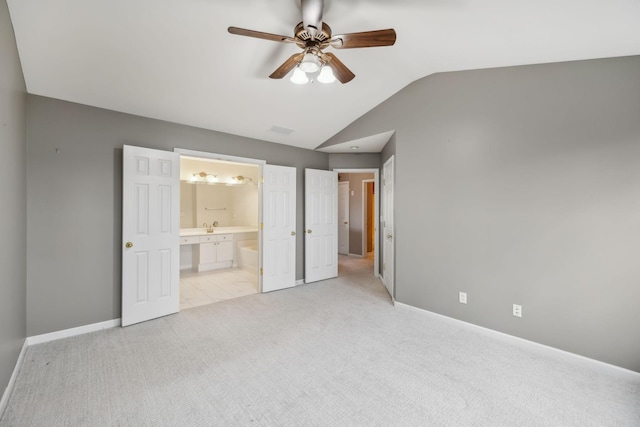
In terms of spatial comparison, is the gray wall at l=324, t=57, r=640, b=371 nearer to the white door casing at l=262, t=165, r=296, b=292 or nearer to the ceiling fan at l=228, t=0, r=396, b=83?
the ceiling fan at l=228, t=0, r=396, b=83

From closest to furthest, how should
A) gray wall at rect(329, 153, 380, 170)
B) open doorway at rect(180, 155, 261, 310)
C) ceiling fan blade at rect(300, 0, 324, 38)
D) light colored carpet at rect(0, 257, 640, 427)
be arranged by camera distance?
light colored carpet at rect(0, 257, 640, 427)
ceiling fan blade at rect(300, 0, 324, 38)
gray wall at rect(329, 153, 380, 170)
open doorway at rect(180, 155, 261, 310)

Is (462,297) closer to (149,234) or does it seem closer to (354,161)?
(354,161)

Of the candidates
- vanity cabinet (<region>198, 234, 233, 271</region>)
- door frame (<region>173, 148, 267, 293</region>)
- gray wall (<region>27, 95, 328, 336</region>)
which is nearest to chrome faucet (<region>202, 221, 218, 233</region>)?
vanity cabinet (<region>198, 234, 233, 271</region>)

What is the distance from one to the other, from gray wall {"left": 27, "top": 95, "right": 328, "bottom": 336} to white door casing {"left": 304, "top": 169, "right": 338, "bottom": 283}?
2.49 metres

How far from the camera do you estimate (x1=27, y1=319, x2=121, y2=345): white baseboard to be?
2.61 metres

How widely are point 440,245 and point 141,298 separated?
3.64 metres

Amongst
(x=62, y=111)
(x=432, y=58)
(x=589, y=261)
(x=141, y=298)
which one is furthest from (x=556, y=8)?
(x=141, y=298)

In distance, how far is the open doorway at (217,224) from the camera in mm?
5340

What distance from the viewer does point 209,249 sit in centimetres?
567

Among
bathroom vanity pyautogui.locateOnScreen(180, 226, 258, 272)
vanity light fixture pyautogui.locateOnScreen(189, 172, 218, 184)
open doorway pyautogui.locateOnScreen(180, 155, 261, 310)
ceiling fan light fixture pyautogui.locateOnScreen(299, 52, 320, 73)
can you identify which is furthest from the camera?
vanity light fixture pyautogui.locateOnScreen(189, 172, 218, 184)

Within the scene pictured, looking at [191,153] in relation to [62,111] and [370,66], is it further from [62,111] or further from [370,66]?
[370,66]

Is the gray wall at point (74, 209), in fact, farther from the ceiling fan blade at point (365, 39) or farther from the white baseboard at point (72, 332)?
the ceiling fan blade at point (365, 39)

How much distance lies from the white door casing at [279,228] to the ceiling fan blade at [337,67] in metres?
2.23

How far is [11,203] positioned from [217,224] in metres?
4.45
